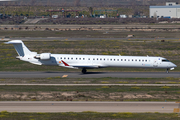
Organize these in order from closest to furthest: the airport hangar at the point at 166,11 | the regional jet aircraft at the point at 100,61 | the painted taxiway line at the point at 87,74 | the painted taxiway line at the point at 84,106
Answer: the painted taxiway line at the point at 84,106 → the painted taxiway line at the point at 87,74 → the regional jet aircraft at the point at 100,61 → the airport hangar at the point at 166,11

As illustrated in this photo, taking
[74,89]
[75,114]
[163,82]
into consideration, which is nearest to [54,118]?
[75,114]

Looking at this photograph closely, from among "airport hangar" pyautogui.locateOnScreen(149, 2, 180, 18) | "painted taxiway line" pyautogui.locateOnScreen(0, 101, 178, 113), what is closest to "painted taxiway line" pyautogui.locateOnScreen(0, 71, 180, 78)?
"painted taxiway line" pyautogui.locateOnScreen(0, 101, 178, 113)

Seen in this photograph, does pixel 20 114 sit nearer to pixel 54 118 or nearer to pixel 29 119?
pixel 29 119

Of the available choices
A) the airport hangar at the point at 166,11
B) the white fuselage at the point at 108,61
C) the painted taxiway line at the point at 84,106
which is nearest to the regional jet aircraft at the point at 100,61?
the white fuselage at the point at 108,61

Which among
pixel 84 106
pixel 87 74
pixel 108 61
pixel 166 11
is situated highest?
pixel 166 11

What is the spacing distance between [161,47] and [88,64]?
106ft

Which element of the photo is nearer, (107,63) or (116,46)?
(107,63)

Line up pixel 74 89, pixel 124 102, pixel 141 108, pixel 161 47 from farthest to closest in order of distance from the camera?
pixel 161 47, pixel 74 89, pixel 124 102, pixel 141 108

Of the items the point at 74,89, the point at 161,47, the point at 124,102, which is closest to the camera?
the point at 124,102

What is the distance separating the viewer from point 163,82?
122ft

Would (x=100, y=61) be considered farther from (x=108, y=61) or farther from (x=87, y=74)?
(x=87, y=74)

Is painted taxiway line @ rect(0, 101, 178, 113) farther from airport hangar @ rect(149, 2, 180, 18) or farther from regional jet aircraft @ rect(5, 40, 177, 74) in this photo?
airport hangar @ rect(149, 2, 180, 18)

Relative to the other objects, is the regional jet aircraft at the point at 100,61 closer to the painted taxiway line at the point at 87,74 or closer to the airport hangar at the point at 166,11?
the painted taxiway line at the point at 87,74

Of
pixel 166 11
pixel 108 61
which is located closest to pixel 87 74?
pixel 108 61
